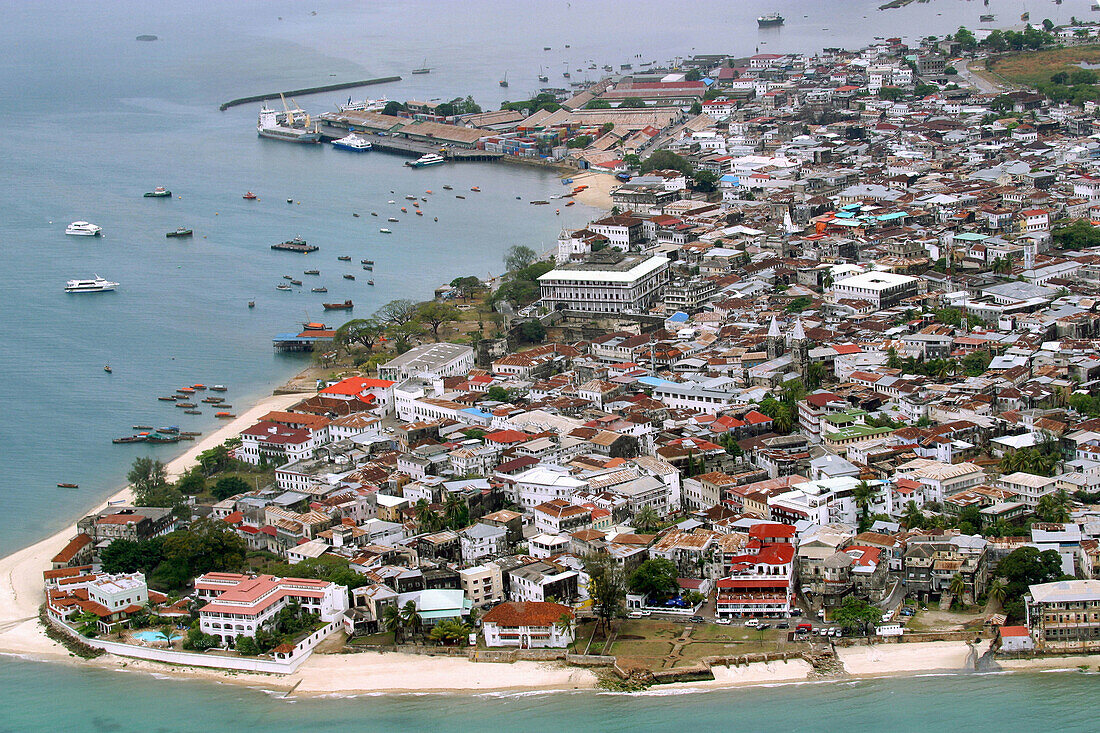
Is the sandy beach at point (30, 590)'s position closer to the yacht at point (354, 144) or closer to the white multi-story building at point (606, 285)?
the white multi-story building at point (606, 285)

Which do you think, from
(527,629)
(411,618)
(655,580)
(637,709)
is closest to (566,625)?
(527,629)

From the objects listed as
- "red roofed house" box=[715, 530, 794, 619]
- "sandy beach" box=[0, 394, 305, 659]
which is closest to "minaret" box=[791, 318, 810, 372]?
"red roofed house" box=[715, 530, 794, 619]

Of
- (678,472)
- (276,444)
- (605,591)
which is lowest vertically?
(605,591)

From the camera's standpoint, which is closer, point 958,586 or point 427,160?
point 958,586

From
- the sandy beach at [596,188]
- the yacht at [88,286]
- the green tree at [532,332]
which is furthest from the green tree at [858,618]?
the yacht at [88,286]

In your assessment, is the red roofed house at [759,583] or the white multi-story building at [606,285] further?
the white multi-story building at [606,285]

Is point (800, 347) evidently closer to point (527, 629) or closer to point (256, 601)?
point (527, 629)

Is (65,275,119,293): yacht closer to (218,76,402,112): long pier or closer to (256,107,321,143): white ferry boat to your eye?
(256,107,321,143): white ferry boat
